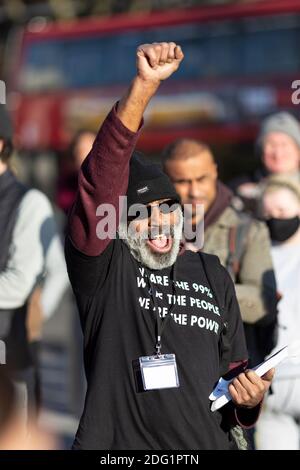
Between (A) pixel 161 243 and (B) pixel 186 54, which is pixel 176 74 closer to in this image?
(B) pixel 186 54

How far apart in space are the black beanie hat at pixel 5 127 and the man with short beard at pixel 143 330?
58.3 inches

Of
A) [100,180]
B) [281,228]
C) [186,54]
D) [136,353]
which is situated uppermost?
[186,54]

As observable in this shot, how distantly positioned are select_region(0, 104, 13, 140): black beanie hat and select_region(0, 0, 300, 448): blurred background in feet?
33.2

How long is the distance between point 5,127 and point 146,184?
1.61m

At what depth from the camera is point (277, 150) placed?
5508 millimetres

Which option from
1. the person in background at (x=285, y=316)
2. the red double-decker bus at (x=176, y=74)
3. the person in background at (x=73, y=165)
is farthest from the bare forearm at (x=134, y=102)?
the red double-decker bus at (x=176, y=74)

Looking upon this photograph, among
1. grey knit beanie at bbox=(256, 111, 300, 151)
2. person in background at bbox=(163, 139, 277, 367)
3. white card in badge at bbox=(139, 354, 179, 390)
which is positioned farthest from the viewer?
grey knit beanie at bbox=(256, 111, 300, 151)

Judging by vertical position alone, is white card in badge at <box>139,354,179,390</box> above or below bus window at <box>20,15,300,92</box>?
below

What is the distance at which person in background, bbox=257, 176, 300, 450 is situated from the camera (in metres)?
4.36

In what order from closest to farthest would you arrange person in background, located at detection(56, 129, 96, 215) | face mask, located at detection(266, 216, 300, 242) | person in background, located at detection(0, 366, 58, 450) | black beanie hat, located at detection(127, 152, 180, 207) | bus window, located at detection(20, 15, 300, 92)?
black beanie hat, located at detection(127, 152, 180, 207), person in background, located at detection(0, 366, 58, 450), face mask, located at detection(266, 216, 300, 242), person in background, located at detection(56, 129, 96, 215), bus window, located at detection(20, 15, 300, 92)

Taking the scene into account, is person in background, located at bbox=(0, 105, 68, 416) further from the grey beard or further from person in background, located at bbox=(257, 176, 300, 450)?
the grey beard

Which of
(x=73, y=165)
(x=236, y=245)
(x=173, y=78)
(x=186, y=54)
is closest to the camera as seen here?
(x=236, y=245)

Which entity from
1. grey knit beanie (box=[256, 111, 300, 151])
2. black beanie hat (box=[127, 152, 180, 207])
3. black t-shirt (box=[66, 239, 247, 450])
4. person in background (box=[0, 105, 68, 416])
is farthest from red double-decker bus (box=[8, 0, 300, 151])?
black t-shirt (box=[66, 239, 247, 450])

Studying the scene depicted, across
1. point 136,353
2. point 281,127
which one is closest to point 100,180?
point 136,353
